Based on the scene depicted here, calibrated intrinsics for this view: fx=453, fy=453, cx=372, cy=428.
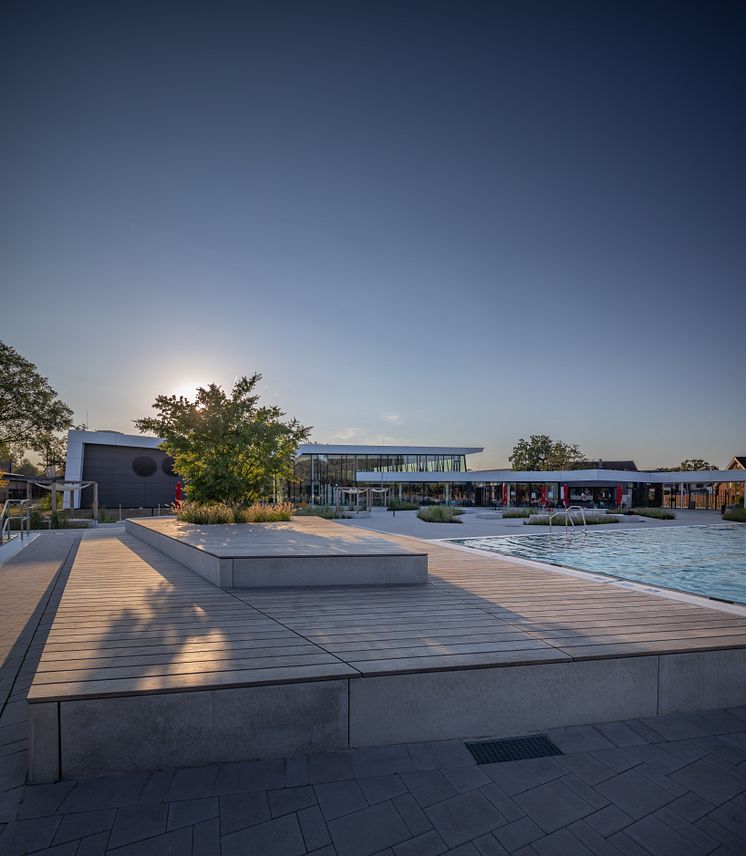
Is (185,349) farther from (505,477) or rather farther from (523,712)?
(505,477)

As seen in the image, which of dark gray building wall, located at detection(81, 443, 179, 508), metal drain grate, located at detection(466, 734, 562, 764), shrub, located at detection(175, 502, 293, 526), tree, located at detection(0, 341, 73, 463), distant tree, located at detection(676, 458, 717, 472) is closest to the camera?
metal drain grate, located at detection(466, 734, 562, 764)

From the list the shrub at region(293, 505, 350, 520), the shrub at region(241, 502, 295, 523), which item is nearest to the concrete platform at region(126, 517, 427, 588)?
the shrub at region(241, 502, 295, 523)

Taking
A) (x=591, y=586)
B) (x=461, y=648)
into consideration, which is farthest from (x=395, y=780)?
(x=591, y=586)

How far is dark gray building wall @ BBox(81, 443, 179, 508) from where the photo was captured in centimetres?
2914

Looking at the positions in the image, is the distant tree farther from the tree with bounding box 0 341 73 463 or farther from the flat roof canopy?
the tree with bounding box 0 341 73 463

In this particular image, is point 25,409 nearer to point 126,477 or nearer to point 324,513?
point 126,477

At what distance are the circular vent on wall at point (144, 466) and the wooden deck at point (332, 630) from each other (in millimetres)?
27286

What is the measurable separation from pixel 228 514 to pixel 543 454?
54472 millimetres

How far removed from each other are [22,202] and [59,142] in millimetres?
2102

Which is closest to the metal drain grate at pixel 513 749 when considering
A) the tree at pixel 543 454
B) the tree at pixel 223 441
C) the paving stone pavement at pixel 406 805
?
the paving stone pavement at pixel 406 805

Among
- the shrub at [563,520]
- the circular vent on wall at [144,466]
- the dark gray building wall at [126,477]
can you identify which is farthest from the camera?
the circular vent on wall at [144,466]

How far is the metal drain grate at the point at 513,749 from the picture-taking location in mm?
2896

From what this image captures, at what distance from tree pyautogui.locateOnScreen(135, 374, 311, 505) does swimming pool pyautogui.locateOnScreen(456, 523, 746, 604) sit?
238 inches

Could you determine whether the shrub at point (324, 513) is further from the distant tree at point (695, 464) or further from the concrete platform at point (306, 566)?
the distant tree at point (695, 464)
